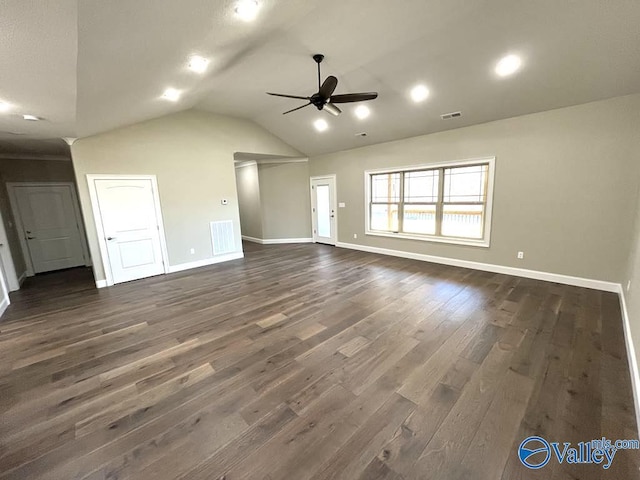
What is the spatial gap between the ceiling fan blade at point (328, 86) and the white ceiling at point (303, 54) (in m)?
0.53

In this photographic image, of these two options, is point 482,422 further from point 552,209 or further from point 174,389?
point 552,209

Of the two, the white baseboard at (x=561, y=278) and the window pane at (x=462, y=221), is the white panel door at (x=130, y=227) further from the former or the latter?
the window pane at (x=462, y=221)

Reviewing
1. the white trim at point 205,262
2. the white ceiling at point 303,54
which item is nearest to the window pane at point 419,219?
the white ceiling at point 303,54

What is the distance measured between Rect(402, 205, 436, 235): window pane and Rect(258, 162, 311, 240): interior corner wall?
310cm

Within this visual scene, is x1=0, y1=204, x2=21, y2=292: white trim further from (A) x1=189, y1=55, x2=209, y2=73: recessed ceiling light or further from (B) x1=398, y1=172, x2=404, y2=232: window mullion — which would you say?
(B) x1=398, y1=172, x2=404, y2=232: window mullion

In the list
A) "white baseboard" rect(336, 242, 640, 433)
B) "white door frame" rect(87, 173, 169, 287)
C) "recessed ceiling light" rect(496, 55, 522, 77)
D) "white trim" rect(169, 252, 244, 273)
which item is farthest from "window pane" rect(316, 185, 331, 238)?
"recessed ceiling light" rect(496, 55, 522, 77)

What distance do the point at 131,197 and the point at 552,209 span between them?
285 inches

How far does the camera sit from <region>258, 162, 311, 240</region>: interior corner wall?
25.8 feet

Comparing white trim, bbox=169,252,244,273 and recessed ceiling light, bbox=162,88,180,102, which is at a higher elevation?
recessed ceiling light, bbox=162,88,180,102

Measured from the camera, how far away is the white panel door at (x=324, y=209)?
736cm

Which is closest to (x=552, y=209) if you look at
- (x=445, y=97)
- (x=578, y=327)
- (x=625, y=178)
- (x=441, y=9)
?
(x=625, y=178)

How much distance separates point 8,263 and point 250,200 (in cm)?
536

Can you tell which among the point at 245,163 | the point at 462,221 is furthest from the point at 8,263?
the point at 462,221

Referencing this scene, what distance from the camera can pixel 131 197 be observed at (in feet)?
16.0
